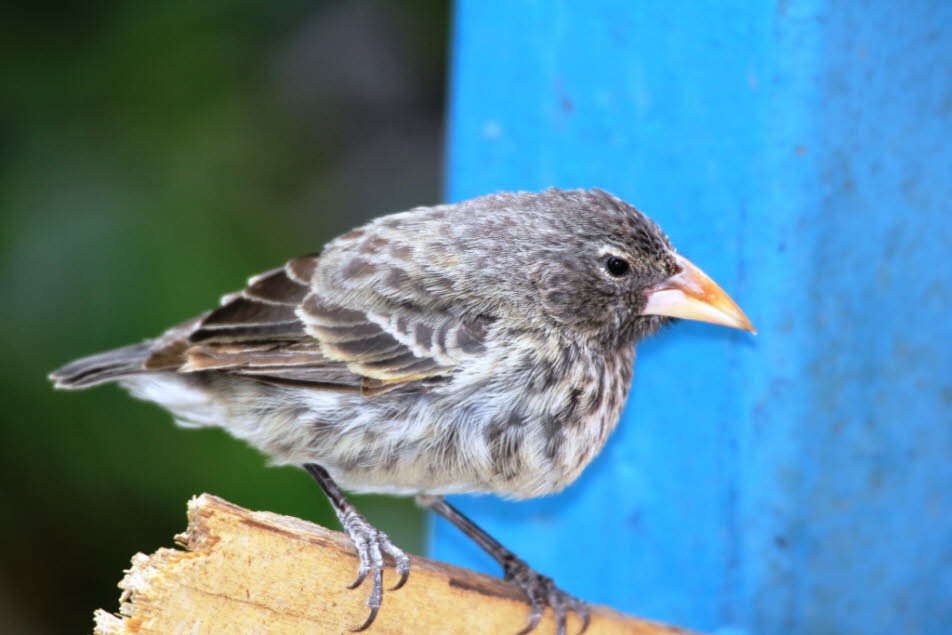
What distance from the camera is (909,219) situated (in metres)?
3.46

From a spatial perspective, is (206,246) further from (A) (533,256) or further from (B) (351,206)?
(A) (533,256)

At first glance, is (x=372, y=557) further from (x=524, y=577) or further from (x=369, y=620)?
(x=524, y=577)

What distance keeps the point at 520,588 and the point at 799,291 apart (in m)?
1.08

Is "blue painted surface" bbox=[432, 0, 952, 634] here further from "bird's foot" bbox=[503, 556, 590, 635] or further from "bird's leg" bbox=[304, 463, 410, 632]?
"bird's leg" bbox=[304, 463, 410, 632]

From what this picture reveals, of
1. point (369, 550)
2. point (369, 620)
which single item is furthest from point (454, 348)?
point (369, 620)

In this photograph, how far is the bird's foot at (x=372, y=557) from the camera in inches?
109

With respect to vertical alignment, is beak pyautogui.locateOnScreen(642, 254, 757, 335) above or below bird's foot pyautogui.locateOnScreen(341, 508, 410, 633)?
above

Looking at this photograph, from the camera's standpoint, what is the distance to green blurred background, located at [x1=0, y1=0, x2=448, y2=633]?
446 centimetres

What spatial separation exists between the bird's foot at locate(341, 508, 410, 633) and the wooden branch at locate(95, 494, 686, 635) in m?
0.02

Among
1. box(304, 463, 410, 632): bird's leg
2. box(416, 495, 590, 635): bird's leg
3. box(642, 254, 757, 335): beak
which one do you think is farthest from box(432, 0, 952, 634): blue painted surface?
box(304, 463, 410, 632): bird's leg

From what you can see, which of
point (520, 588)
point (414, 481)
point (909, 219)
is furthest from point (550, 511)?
point (909, 219)

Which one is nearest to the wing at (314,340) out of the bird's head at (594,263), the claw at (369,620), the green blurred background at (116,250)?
the bird's head at (594,263)

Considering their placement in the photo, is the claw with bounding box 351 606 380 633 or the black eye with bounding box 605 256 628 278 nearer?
the claw with bounding box 351 606 380 633

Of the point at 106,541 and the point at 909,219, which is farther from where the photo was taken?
the point at 106,541
